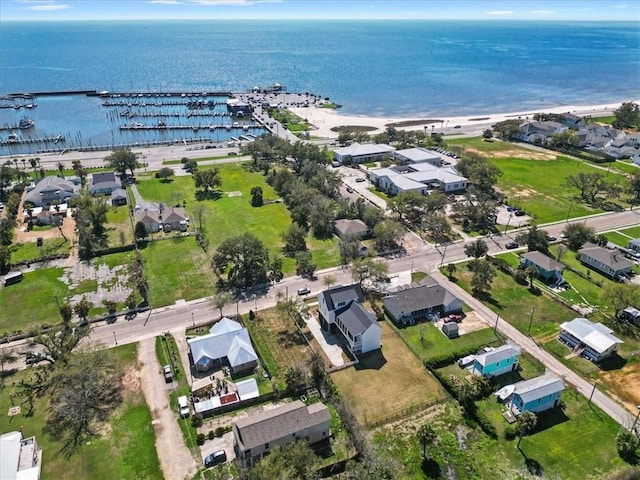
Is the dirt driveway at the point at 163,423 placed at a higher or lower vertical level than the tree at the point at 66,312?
lower

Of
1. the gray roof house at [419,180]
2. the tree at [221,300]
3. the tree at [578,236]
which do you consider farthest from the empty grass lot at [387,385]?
the gray roof house at [419,180]

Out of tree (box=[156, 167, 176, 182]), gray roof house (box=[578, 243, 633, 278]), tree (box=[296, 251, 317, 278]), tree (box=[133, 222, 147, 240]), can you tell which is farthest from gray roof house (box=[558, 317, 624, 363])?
tree (box=[156, 167, 176, 182])

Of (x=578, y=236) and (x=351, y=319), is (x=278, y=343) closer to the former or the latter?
(x=351, y=319)

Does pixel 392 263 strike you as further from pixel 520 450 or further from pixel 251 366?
pixel 520 450

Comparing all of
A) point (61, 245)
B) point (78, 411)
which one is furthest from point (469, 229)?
point (61, 245)

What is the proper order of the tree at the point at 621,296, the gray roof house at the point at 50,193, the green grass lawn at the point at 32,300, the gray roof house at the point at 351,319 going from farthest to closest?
the gray roof house at the point at 50,193, the green grass lawn at the point at 32,300, the tree at the point at 621,296, the gray roof house at the point at 351,319

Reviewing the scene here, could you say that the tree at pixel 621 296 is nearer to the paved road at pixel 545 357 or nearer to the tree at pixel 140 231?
the paved road at pixel 545 357
